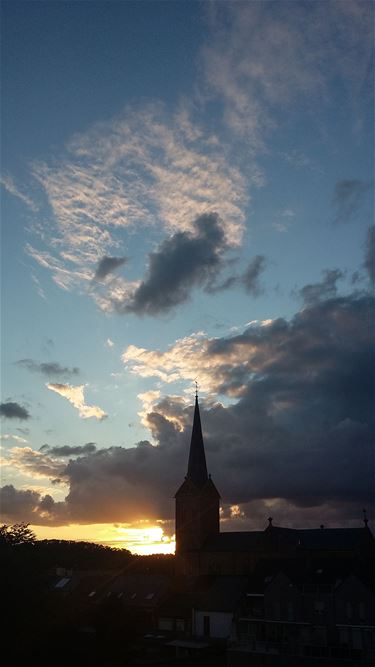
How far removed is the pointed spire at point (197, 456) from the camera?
94750 millimetres

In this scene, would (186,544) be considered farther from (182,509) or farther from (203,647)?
(203,647)

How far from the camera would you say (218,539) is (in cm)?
9425

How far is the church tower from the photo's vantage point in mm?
93750

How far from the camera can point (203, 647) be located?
55281 millimetres

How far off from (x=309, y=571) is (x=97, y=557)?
4013 inches

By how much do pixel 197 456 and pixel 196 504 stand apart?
7485 mm

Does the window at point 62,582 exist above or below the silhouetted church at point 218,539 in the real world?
below

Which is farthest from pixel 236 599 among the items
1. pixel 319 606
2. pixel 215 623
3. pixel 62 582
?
pixel 62 582

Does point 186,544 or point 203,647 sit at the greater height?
point 186,544

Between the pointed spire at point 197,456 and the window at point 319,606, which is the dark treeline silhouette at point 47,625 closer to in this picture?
the window at point 319,606

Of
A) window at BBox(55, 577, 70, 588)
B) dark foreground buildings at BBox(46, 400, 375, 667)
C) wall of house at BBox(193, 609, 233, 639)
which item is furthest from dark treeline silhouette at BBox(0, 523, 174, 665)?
window at BBox(55, 577, 70, 588)

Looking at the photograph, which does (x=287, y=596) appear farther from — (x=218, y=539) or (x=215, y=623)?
(x=218, y=539)

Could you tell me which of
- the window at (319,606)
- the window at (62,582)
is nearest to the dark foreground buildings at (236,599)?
the window at (319,606)

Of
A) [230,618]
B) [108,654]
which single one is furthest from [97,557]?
[108,654]
